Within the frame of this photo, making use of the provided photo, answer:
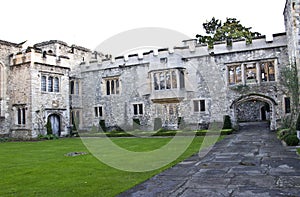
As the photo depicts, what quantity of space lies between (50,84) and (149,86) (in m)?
7.55

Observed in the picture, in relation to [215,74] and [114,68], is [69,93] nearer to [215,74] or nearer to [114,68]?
[114,68]

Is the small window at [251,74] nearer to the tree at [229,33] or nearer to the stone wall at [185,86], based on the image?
the stone wall at [185,86]

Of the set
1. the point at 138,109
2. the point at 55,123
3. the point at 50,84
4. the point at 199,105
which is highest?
the point at 50,84

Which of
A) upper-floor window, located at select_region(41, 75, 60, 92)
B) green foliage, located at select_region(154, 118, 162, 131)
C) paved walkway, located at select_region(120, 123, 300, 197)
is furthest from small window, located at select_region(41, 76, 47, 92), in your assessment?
paved walkway, located at select_region(120, 123, 300, 197)

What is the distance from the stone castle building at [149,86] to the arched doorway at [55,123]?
0.12ft

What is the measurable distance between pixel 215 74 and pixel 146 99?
5.63 m

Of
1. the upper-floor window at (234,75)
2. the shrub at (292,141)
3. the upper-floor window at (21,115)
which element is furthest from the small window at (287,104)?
the upper-floor window at (21,115)

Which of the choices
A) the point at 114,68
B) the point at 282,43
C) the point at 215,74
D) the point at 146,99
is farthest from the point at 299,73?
the point at 114,68

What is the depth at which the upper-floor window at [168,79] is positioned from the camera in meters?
21.3

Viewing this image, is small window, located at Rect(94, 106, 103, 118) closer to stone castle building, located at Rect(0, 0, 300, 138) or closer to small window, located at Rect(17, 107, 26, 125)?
stone castle building, located at Rect(0, 0, 300, 138)

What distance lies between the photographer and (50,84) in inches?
879

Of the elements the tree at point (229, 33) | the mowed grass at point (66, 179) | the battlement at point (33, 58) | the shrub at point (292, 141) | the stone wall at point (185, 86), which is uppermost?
the tree at point (229, 33)

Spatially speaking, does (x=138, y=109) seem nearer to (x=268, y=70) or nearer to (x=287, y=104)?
(x=268, y=70)

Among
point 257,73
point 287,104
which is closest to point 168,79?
point 257,73
